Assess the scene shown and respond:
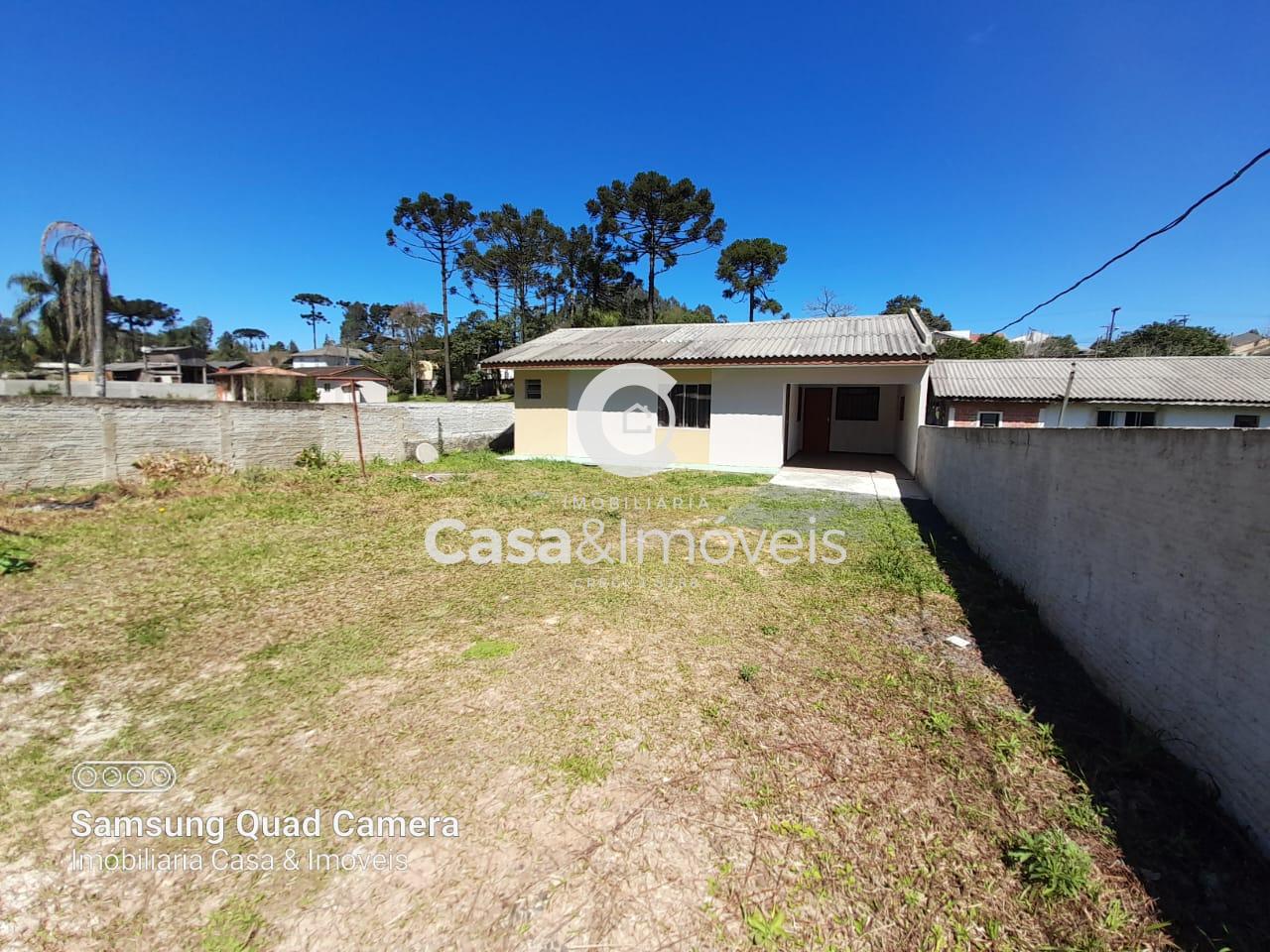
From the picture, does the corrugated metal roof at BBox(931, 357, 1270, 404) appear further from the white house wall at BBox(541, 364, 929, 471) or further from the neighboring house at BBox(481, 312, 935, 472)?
the white house wall at BBox(541, 364, 929, 471)

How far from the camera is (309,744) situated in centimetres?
248

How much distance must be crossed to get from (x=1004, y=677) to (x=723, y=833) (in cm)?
229

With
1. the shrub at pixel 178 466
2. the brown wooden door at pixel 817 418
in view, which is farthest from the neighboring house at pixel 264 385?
the brown wooden door at pixel 817 418

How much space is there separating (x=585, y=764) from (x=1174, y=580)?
9.40ft

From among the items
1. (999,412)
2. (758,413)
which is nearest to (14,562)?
(758,413)

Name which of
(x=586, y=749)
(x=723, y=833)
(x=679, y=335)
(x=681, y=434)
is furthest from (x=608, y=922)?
(x=679, y=335)

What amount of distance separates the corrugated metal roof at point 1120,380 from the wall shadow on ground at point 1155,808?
16.6 meters

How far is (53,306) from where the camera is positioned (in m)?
23.5

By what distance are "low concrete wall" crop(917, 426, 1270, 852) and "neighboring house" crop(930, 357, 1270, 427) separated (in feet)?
51.0

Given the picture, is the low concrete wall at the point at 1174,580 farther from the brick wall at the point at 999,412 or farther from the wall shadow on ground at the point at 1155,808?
the brick wall at the point at 999,412

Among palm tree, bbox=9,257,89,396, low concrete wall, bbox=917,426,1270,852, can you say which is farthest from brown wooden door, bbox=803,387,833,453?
palm tree, bbox=9,257,89,396

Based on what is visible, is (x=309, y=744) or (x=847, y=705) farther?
(x=847, y=705)

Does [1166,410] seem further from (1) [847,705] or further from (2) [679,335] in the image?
(1) [847,705]

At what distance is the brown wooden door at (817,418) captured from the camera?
15.3m
